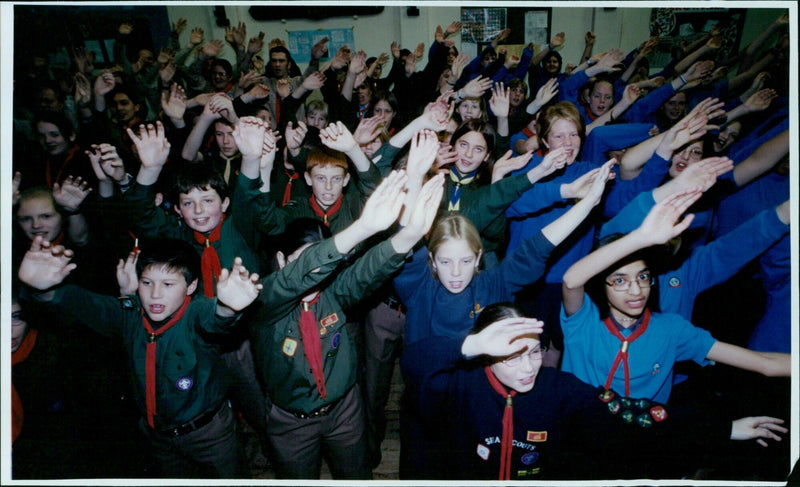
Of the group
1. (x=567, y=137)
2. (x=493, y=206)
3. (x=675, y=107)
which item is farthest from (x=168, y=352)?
(x=675, y=107)

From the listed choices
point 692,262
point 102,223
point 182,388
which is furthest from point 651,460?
point 102,223

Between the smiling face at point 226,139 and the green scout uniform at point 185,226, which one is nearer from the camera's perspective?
the green scout uniform at point 185,226

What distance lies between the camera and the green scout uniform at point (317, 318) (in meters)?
1.53

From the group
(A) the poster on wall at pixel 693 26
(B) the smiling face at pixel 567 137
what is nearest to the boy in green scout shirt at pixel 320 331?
(B) the smiling face at pixel 567 137

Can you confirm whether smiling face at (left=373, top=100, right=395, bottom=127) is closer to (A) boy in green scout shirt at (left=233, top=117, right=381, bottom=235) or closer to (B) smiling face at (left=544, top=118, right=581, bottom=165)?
(A) boy in green scout shirt at (left=233, top=117, right=381, bottom=235)

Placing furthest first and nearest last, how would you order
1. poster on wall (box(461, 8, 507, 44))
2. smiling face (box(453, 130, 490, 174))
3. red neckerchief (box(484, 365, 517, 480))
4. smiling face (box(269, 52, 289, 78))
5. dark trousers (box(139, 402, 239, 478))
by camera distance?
poster on wall (box(461, 8, 507, 44))
smiling face (box(269, 52, 289, 78))
smiling face (box(453, 130, 490, 174))
dark trousers (box(139, 402, 239, 478))
red neckerchief (box(484, 365, 517, 480))

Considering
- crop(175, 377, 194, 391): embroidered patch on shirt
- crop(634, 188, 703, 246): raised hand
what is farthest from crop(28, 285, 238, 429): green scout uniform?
crop(634, 188, 703, 246): raised hand

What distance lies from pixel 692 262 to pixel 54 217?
9.39ft

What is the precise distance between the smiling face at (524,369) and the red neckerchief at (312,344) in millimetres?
713

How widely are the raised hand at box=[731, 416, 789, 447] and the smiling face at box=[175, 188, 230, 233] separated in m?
2.23

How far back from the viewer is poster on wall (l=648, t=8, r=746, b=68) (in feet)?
16.3

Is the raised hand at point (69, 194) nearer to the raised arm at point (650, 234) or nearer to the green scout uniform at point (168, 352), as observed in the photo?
the green scout uniform at point (168, 352)

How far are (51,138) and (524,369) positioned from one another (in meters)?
3.10

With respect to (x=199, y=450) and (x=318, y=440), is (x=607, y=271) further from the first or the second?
(x=199, y=450)
